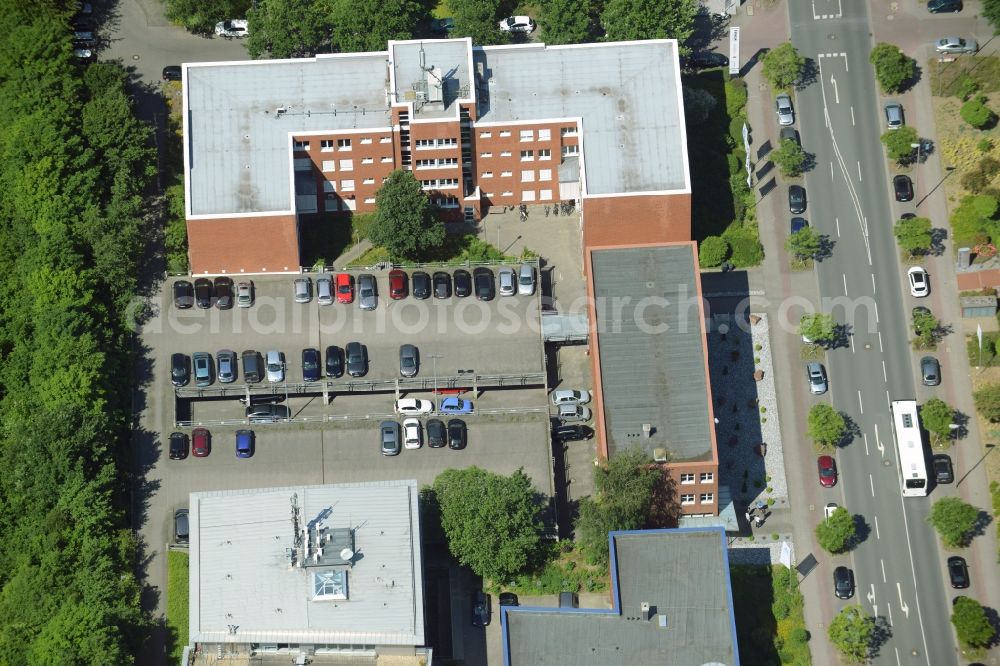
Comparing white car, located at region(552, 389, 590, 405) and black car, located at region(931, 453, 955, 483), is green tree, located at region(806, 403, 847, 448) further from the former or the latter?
white car, located at region(552, 389, 590, 405)

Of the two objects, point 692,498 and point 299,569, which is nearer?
point 299,569

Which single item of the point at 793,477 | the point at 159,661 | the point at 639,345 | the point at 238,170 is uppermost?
the point at 238,170

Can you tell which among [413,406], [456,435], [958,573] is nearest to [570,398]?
[456,435]

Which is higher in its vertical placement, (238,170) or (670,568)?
(238,170)

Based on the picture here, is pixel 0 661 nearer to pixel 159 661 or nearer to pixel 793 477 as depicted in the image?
pixel 159 661

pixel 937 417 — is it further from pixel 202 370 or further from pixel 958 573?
pixel 202 370

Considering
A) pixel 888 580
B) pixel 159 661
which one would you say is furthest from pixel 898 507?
pixel 159 661
